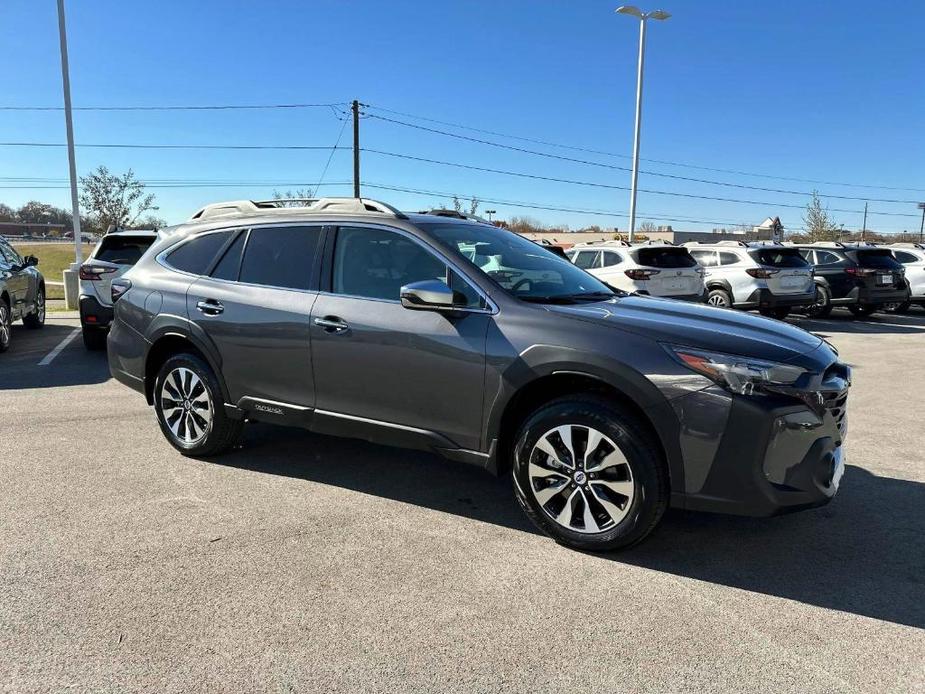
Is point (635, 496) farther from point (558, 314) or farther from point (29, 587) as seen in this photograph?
point (29, 587)

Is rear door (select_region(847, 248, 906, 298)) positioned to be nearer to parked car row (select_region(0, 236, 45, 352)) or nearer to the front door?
the front door

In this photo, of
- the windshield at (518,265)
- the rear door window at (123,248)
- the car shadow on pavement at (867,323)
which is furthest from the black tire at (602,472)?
the car shadow on pavement at (867,323)

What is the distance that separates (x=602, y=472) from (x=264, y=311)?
2408 mm

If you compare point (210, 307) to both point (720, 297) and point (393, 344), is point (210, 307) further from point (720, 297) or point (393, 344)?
point (720, 297)

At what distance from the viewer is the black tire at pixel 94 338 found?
9398 mm

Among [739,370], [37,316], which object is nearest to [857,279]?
[739,370]

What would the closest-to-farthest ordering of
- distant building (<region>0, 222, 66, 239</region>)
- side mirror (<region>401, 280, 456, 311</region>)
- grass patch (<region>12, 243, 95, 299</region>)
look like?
side mirror (<region>401, 280, 456, 311</region>)
grass patch (<region>12, 243, 95, 299</region>)
distant building (<region>0, 222, 66, 239</region>)

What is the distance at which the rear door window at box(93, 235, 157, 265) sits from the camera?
934 centimetres

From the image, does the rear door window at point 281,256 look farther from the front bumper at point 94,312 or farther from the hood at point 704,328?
the front bumper at point 94,312

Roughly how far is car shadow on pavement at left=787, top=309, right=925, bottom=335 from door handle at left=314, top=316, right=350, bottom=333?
36.5 feet

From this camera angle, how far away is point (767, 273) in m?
13.5

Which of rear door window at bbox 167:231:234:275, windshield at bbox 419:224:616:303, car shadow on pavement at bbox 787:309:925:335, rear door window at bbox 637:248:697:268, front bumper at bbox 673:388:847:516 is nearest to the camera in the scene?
front bumper at bbox 673:388:847:516

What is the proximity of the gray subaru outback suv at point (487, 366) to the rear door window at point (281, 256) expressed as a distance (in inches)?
0.6

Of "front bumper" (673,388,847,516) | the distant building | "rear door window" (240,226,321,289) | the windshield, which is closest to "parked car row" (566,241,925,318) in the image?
the windshield
